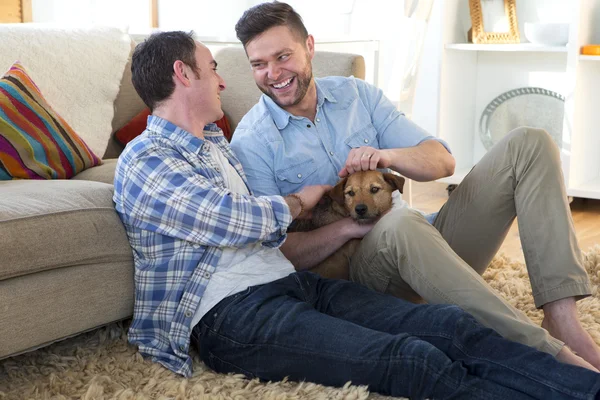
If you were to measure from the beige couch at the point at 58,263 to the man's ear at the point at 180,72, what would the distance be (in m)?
0.37

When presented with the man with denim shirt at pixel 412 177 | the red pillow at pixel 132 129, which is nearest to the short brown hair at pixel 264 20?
the man with denim shirt at pixel 412 177

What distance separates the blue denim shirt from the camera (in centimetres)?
220

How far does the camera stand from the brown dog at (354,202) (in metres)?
2.16

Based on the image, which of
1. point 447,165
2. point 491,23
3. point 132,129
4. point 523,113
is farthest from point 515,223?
point 132,129

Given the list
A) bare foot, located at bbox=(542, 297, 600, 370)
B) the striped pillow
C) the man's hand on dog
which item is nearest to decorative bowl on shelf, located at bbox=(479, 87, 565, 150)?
the man's hand on dog

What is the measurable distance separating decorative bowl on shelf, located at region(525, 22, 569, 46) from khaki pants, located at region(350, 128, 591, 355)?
2.10 m

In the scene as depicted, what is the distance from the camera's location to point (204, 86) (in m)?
1.96

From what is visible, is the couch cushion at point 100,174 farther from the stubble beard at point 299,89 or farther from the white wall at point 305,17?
the white wall at point 305,17

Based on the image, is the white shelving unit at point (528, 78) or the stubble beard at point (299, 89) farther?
the white shelving unit at point (528, 78)

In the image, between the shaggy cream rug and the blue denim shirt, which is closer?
the shaggy cream rug

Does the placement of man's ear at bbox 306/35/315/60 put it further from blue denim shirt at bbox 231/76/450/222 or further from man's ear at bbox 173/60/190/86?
man's ear at bbox 173/60/190/86

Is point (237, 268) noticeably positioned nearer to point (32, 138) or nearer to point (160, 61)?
point (160, 61)

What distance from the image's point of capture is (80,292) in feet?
6.29

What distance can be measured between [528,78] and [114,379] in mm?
3308
